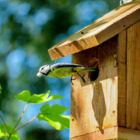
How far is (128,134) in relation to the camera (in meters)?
1.89

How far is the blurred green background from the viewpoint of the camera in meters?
6.16

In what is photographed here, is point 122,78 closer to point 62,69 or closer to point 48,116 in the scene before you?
point 62,69

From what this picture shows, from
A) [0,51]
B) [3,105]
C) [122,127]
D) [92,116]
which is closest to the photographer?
[122,127]

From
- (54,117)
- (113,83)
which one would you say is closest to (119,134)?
(113,83)

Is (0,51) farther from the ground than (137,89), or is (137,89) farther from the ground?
(0,51)

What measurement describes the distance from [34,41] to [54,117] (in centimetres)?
489

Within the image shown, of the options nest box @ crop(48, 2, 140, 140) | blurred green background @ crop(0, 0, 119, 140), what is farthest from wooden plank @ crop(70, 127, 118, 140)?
blurred green background @ crop(0, 0, 119, 140)

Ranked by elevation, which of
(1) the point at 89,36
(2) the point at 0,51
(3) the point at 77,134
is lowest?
(3) the point at 77,134

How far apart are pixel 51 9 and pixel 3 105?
2.40m

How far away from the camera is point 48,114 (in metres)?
1.68

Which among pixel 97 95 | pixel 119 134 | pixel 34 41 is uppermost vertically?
pixel 34 41

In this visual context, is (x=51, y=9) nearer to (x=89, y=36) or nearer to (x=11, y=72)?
(x=11, y=72)

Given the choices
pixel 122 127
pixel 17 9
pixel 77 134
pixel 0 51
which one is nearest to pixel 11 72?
pixel 0 51

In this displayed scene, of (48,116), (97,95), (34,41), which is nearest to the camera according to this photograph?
(48,116)
